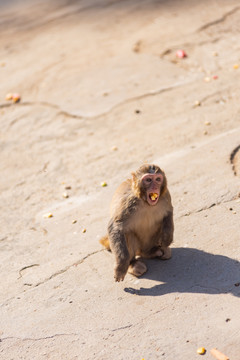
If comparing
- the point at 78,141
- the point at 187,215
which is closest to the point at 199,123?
the point at 78,141

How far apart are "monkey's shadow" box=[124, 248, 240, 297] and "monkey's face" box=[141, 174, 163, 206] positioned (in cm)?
62

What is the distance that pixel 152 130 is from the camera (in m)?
7.28

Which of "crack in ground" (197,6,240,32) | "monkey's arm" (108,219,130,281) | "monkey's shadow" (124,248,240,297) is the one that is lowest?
"crack in ground" (197,6,240,32)

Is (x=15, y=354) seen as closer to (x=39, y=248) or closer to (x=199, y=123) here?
(x=39, y=248)

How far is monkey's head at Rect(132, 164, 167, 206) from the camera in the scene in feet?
14.8

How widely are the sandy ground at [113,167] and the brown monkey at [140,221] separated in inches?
6.7

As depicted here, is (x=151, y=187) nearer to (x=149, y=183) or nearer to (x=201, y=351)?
(x=149, y=183)

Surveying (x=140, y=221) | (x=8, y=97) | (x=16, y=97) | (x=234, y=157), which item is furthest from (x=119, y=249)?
(x=8, y=97)

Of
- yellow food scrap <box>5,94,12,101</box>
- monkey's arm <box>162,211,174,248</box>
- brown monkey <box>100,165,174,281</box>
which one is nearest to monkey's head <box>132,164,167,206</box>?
brown monkey <box>100,165,174,281</box>

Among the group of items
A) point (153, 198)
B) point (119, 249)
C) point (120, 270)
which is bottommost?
point (120, 270)

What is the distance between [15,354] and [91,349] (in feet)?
1.92

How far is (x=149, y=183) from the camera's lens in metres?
4.54

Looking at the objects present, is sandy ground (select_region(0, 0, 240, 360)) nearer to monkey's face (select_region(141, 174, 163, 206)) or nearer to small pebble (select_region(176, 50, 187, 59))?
small pebble (select_region(176, 50, 187, 59))

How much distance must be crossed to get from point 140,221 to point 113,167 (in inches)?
79.5
